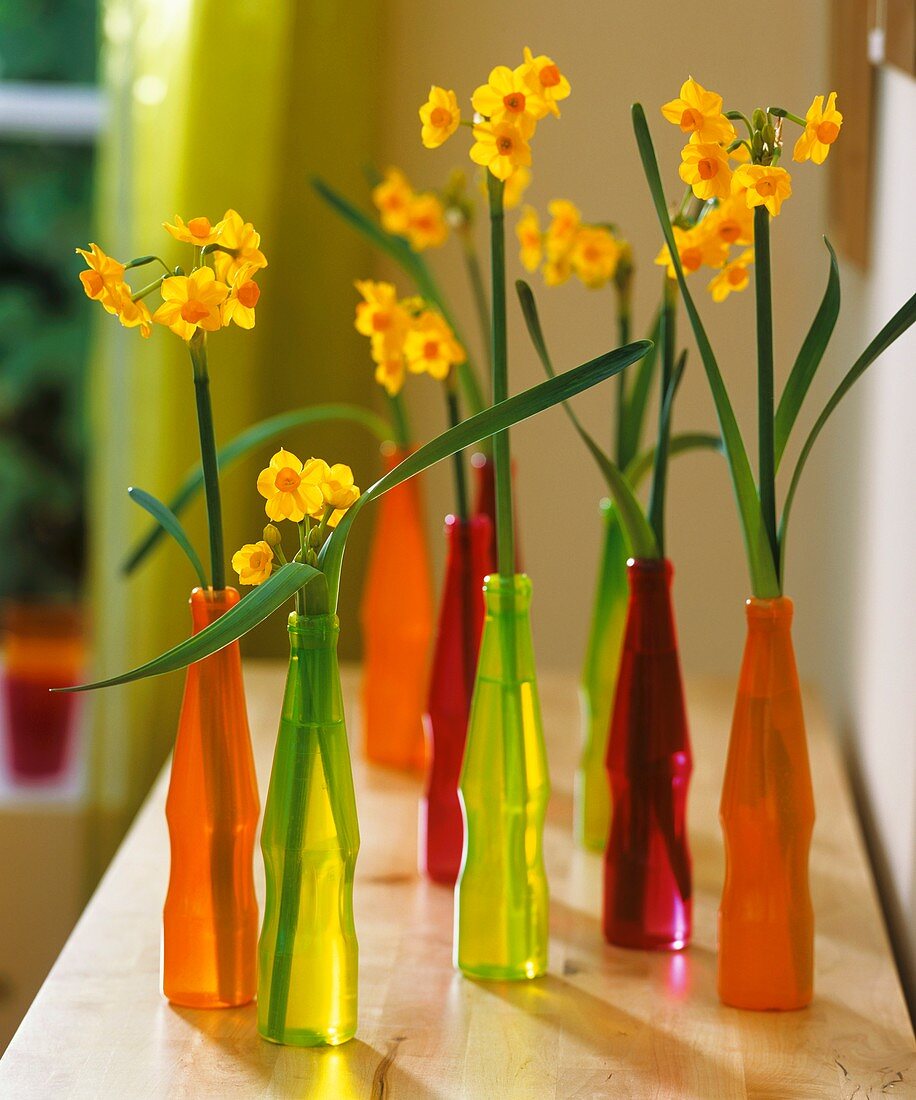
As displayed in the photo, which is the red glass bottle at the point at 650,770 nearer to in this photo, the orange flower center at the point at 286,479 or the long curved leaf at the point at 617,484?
the long curved leaf at the point at 617,484

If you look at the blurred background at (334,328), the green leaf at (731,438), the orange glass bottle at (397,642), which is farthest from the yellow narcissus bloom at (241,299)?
the blurred background at (334,328)

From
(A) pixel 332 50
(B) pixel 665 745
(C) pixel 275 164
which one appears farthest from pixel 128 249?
(B) pixel 665 745

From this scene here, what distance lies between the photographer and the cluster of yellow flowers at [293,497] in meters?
0.71

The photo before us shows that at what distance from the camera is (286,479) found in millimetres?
717

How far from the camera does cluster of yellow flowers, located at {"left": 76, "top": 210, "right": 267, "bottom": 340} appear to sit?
2.35 feet

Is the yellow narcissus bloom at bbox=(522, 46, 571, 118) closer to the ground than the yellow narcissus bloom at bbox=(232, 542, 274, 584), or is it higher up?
higher up

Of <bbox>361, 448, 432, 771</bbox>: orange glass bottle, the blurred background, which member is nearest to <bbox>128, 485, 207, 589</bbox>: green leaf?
<bbox>361, 448, 432, 771</bbox>: orange glass bottle

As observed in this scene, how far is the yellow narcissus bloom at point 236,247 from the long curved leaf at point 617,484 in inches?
5.8

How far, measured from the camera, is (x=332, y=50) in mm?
1774

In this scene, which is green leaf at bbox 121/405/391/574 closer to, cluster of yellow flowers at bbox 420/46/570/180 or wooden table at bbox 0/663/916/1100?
wooden table at bbox 0/663/916/1100

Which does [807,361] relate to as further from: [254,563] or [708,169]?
[254,563]

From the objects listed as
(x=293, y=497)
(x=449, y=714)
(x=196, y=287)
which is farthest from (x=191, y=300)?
(x=449, y=714)

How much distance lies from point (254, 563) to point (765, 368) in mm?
279

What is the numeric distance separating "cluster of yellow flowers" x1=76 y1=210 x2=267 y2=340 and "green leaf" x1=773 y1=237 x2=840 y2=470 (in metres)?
0.29
